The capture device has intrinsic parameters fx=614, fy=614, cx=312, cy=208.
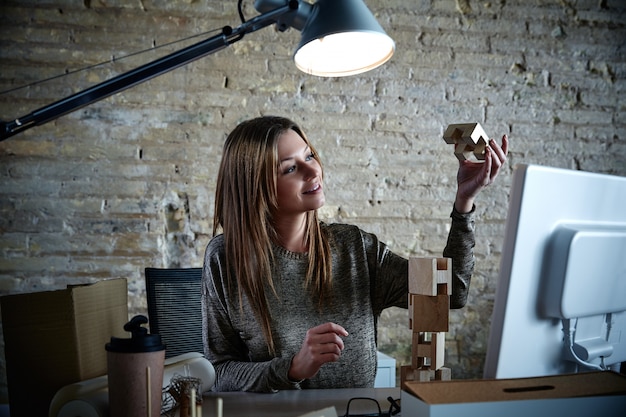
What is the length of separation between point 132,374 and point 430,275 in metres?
0.56

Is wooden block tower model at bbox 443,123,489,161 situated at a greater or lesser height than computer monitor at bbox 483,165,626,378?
greater

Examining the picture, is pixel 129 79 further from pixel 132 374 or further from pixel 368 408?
pixel 368 408

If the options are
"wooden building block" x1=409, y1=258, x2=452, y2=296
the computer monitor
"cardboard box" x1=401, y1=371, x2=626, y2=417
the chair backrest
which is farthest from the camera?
the chair backrest

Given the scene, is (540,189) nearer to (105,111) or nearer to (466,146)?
(466,146)

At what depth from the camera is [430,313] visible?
3.88 feet

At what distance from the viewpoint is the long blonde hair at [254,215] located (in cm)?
164

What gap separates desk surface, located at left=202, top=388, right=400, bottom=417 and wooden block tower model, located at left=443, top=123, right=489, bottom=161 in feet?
1.81

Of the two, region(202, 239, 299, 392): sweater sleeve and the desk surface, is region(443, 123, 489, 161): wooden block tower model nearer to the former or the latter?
the desk surface

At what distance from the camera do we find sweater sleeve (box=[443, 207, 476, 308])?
1483 mm

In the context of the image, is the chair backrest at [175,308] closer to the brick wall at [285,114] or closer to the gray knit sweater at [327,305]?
the gray knit sweater at [327,305]

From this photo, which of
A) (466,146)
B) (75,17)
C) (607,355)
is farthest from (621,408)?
(75,17)

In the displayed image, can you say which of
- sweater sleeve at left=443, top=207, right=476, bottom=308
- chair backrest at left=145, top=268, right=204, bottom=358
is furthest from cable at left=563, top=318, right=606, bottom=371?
chair backrest at left=145, top=268, right=204, bottom=358

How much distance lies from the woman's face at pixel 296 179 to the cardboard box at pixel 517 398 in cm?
79

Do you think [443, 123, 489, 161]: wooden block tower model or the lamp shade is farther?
the lamp shade
